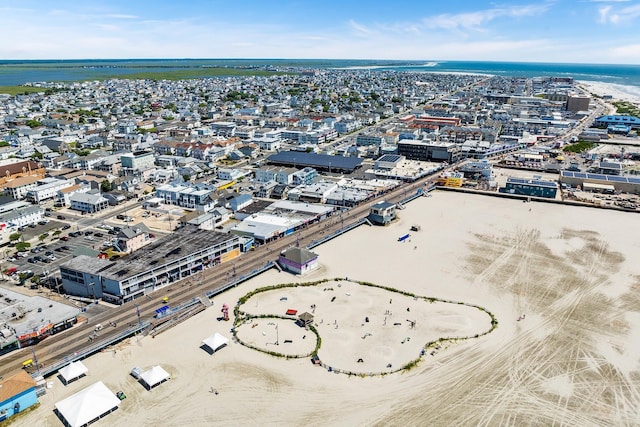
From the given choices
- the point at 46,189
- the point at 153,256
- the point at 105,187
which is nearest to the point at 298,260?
the point at 153,256

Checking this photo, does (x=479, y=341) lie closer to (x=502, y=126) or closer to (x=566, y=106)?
(x=502, y=126)

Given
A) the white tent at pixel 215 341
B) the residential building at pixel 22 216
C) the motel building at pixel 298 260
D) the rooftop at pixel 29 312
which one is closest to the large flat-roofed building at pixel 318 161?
the motel building at pixel 298 260

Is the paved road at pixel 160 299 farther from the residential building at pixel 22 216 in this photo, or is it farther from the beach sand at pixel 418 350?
the residential building at pixel 22 216

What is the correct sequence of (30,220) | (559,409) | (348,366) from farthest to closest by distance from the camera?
(30,220) < (348,366) < (559,409)

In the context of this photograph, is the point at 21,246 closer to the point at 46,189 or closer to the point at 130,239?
the point at 130,239

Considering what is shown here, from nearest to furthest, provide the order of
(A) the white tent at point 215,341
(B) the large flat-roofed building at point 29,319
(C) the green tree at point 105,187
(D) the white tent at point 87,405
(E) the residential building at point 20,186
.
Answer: (D) the white tent at point 87,405 < (B) the large flat-roofed building at point 29,319 < (A) the white tent at point 215,341 < (E) the residential building at point 20,186 < (C) the green tree at point 105,187

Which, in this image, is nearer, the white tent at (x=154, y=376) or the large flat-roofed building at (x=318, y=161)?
the white tent at (x=154, y=376)

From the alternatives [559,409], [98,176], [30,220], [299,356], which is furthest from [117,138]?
[559,409]
